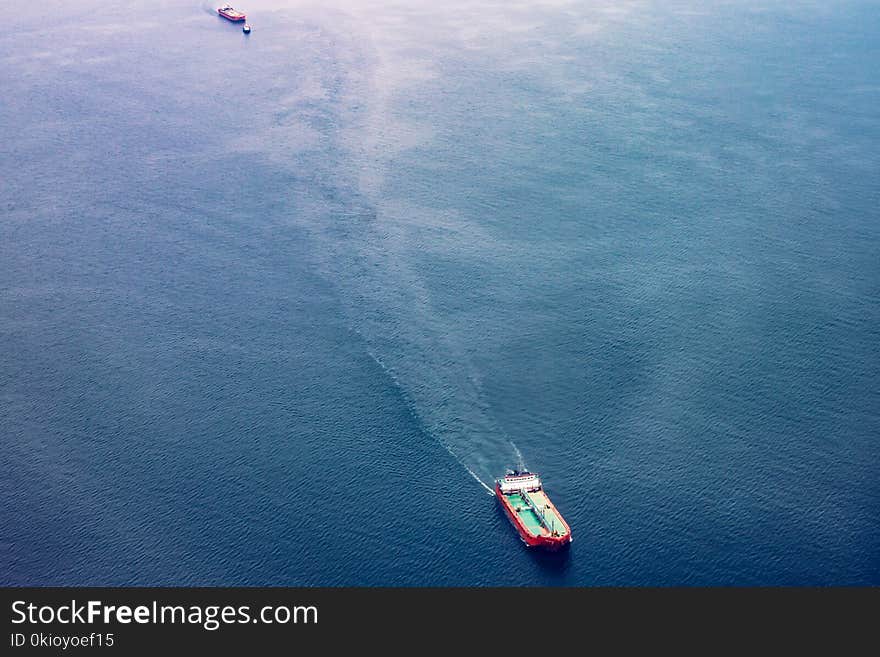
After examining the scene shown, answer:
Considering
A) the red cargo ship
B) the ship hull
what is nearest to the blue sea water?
the ship hull

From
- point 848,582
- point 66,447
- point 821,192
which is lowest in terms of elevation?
point 66,447

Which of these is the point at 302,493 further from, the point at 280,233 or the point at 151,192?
the point at 151,192

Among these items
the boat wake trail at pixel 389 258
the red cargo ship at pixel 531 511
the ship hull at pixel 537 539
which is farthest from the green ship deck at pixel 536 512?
the boat wake trail at pixel 389 258

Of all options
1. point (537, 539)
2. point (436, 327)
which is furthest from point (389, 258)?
point (537, 539)

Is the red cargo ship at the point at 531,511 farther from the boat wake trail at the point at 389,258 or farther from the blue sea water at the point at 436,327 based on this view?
the boat wake trail at the point at 389,258

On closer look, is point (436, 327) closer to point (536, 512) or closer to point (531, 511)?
point (531, 511)

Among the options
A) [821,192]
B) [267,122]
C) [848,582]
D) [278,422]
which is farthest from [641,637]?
[267,122]

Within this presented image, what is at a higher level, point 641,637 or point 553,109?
point 553,109
